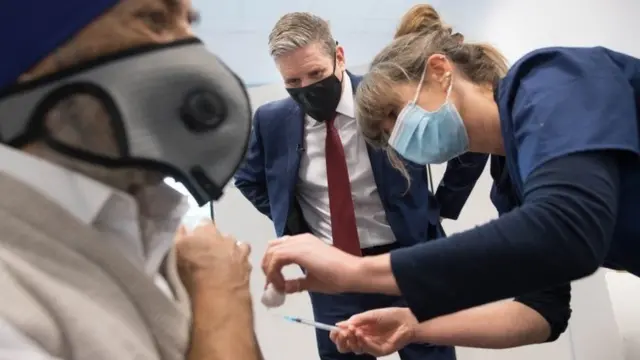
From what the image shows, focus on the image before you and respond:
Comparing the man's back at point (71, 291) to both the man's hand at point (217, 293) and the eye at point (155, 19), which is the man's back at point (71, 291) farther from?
the eye at point (155, 19)

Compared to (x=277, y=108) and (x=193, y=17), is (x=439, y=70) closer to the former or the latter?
(x=193, y=17)

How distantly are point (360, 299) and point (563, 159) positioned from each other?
0.98 m

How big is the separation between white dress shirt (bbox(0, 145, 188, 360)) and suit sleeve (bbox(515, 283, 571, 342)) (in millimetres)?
885

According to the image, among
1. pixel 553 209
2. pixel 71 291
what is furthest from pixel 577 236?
pixel 71 291

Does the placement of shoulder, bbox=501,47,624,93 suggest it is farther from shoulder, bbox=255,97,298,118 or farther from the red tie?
shoulder, bbox=255,97,298,118

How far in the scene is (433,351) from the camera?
1845 mm

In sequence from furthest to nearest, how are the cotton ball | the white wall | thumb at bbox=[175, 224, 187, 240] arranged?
the white wall → the cotton ball → thumb at bbox=[175, 224, 187, 240]

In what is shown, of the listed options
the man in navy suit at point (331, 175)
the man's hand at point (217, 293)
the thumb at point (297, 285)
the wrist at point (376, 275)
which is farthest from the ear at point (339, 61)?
the man's hand at point (217, 293)

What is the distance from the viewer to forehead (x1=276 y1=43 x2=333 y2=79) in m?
1.91

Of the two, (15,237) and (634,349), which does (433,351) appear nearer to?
(634,349)

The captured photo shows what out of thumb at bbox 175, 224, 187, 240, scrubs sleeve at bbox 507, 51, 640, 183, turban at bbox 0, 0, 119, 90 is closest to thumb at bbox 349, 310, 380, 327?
scrubs sleeve at bbox 507, 51, 640, 183

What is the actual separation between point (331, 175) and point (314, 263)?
831 mm

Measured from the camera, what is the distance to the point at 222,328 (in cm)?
76

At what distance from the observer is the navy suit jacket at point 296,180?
6.11 ft
